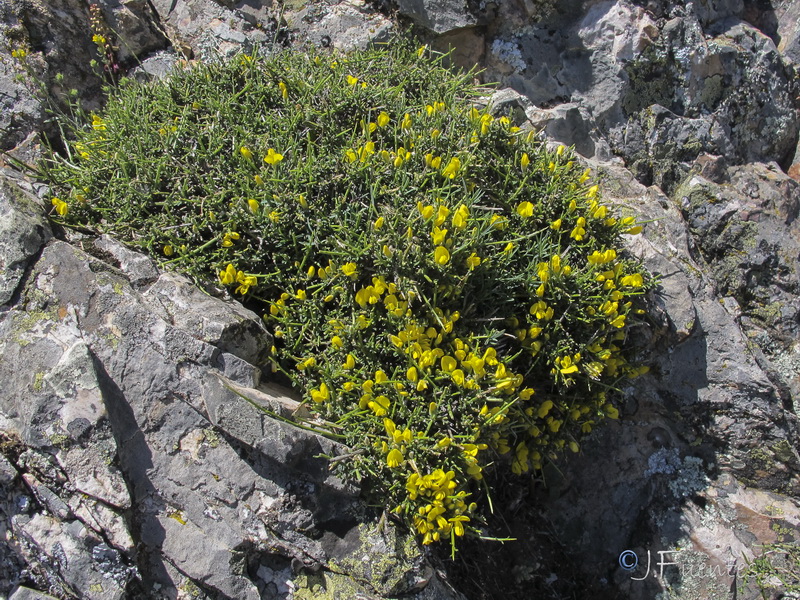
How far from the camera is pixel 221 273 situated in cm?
315

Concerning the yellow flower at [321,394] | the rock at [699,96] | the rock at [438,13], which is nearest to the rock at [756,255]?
the rock at [699,96]

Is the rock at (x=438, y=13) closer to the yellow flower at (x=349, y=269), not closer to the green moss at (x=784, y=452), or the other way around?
the yellow flower at (x=349, y=269)

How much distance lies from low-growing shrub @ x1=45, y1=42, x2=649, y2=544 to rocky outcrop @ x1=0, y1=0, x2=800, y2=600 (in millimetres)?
232

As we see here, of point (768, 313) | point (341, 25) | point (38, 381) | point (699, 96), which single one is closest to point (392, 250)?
point (38, 381)

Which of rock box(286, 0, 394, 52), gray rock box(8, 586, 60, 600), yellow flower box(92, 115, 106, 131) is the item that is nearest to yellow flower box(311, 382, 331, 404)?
gray rock box(8, 586, 60, 600)

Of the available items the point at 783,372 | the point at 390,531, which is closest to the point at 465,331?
the point at 390,531

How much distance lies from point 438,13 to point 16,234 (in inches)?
128

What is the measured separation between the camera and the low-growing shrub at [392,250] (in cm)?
285

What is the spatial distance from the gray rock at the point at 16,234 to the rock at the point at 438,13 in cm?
295

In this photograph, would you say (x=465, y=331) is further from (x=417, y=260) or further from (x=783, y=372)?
(x=783, y=372)

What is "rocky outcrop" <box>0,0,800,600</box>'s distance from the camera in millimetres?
2570

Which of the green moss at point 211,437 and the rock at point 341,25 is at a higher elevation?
the rock at point 341,25

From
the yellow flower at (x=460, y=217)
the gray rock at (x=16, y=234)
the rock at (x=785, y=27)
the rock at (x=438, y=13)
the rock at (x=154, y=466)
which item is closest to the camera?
the rock at (x=154, y=466)

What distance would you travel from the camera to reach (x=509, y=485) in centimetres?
362
